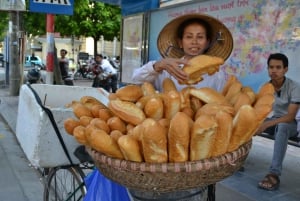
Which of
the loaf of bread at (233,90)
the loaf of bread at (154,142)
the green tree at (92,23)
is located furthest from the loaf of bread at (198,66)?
the green tree at (92,23)

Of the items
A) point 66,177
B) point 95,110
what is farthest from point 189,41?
point 66,177

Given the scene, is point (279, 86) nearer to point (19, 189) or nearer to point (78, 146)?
point (78, 146)

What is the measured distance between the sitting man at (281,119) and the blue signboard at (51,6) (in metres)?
2.93

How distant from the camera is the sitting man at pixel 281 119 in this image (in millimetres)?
3738

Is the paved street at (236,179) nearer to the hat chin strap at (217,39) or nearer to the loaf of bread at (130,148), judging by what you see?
the hat chin strap at (217,39)

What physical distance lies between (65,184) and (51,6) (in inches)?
128

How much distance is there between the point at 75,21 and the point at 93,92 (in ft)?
59.6

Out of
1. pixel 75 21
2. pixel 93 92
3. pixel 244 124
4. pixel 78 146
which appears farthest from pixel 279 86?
pixel 75 21

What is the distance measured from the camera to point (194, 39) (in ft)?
6.29

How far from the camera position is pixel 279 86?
3918 millimetres

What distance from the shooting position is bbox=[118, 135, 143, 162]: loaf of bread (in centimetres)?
127

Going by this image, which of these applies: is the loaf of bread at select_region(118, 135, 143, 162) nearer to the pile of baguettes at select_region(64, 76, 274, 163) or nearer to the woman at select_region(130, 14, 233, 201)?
the pile of baguettes at select_region(64, 76, 274, 163)

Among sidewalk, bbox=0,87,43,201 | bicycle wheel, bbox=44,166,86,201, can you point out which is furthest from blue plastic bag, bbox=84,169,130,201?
sidewalk, bbox=0,87,43,201

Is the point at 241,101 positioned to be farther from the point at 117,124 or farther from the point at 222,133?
the point at 117,124
